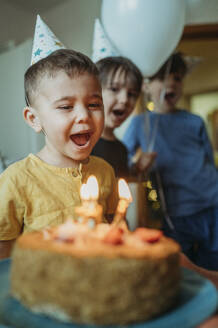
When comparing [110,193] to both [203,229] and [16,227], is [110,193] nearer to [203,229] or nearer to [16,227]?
[16,227]

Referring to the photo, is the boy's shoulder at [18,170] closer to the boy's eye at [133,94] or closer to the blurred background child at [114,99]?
the blurred background child at [114,99]

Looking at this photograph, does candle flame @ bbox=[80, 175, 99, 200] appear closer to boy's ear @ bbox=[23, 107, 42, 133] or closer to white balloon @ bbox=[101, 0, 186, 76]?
boy's ear @ bbox=[23, 107, 42, 133]

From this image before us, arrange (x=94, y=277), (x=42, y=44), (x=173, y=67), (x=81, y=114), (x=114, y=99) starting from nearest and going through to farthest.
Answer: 1. (x=94, y=277)
2. (x=81, y=114)
3. (x=42, y=44)
4. (x=114, y=99)
5. (x=173, y=67)

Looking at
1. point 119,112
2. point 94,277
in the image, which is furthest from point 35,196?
point 119,112

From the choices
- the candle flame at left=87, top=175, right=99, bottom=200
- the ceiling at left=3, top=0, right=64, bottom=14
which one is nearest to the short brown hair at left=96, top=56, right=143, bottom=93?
the ceiling at left=3, top=0, right=64, bottom=14

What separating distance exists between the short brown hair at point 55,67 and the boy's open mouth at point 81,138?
131 mm

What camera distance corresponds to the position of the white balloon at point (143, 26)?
129 centimetres

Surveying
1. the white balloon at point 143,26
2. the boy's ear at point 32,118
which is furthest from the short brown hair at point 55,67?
the white balloon at point 143,26

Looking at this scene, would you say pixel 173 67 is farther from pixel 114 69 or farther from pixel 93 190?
pixel 93 190

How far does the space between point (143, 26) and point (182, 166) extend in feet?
2.33

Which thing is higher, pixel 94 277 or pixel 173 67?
pixel 173 67

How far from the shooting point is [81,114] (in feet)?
2.15

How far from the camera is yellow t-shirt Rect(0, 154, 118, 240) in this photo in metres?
0.67

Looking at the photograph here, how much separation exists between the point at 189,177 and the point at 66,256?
4.36ft
